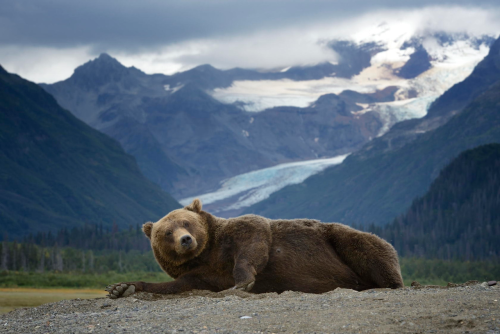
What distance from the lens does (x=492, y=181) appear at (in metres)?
173

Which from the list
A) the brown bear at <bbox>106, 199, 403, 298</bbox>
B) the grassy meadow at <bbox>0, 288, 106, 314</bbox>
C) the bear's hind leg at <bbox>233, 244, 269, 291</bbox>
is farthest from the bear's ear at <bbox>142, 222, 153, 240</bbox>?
the grassy meadow at <bbox>0, 288, 106, 314</bbox>

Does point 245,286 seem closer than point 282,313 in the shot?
No

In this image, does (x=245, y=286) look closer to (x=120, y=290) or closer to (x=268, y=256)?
(x=268, y=256)

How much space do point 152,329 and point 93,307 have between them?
352 cm

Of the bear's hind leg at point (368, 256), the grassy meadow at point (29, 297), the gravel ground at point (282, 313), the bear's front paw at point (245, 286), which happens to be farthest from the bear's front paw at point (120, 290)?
the grassy meadow at point (29, 297)

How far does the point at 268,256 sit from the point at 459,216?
159134 millimetres

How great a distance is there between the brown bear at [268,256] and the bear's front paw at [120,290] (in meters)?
0.57

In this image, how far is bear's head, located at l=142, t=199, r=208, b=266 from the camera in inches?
611

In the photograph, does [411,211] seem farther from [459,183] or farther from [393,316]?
[393,316]

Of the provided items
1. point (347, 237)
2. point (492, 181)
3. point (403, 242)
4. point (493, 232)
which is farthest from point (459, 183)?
point (347, 237)

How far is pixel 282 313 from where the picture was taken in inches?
459

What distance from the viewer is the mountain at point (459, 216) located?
146m

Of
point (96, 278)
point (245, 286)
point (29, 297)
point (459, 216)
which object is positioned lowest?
point (459, 216)

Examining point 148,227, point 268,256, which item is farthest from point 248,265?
point 148,227
